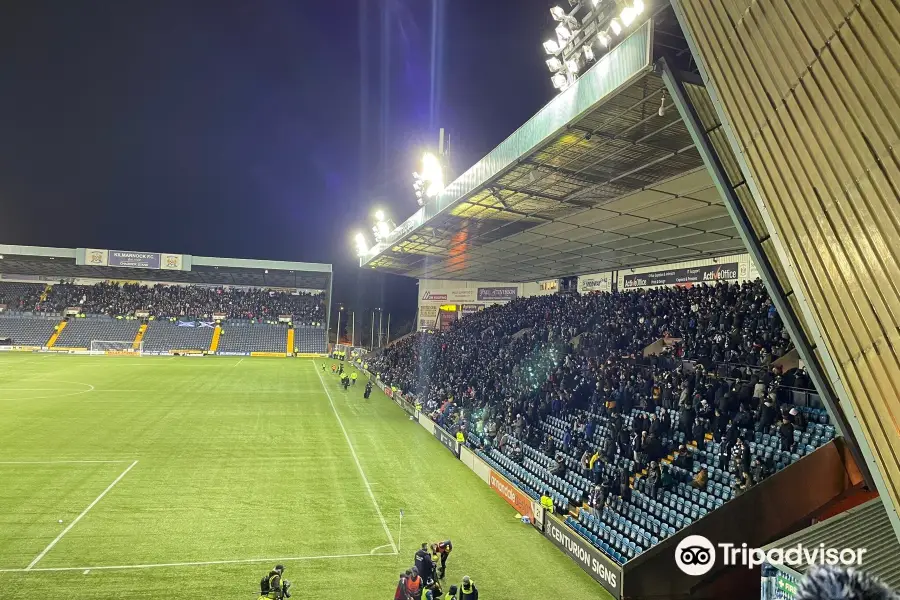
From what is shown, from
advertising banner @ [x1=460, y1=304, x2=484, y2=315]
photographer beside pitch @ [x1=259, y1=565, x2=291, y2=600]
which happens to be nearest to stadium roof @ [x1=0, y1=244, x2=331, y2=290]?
advertising banner @ [x1=460, y1=304, x2=484, y2=315]

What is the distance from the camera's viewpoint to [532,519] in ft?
42.1

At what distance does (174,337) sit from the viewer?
2378 inches

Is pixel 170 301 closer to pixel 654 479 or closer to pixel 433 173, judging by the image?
pixel 433 173

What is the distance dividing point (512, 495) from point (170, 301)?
64.3 meters

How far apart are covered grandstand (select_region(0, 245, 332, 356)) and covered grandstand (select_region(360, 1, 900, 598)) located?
146 feet

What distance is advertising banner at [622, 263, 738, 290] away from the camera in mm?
23312

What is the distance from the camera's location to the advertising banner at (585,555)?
951 centimetres

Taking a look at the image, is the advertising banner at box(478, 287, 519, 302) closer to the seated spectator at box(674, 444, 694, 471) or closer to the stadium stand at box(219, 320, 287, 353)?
the stadium stand at box(219, 320, 287, 353)

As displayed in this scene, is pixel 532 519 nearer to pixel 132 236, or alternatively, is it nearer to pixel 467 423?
pixel 467 423

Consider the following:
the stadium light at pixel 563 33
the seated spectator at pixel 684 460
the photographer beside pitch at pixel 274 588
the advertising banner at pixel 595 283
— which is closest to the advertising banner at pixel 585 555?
the seated spectator at pixel 684 460

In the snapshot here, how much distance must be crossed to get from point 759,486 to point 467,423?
1283 centimetres

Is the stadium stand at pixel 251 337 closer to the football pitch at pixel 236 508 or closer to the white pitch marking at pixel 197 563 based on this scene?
the football pitch at pixel 236 508

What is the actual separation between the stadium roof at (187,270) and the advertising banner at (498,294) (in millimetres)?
23213

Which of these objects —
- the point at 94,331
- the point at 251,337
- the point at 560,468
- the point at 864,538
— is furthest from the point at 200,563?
the point at 94,331
